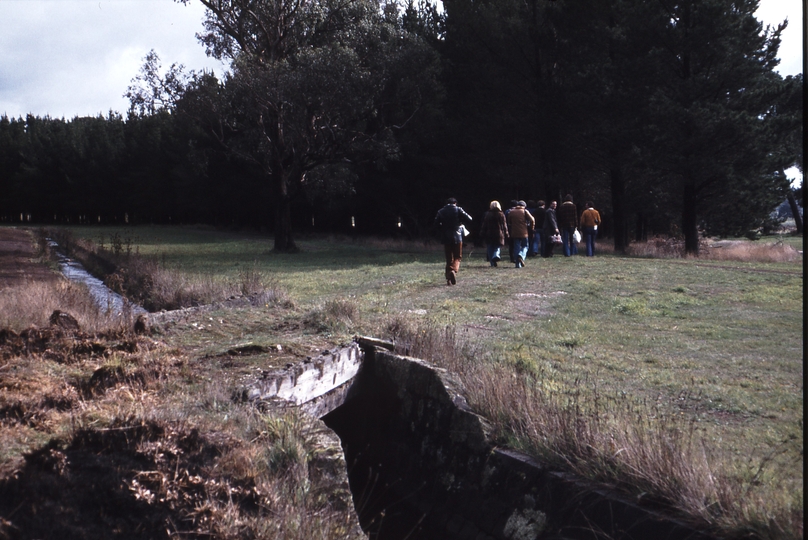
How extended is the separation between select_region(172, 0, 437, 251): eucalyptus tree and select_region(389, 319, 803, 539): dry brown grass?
23459 millimetres

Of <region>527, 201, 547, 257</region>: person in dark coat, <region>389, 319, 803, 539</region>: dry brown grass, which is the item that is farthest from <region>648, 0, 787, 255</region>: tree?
<region>389, 319, 803, 539</region>: dry brown grass

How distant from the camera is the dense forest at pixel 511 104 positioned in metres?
28.8

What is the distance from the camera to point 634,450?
633 cm

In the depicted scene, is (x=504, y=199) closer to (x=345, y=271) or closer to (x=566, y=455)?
(x=345, y=271)

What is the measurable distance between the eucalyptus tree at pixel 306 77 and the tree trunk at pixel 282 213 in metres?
0.05

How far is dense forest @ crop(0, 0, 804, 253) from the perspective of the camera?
28.8 meters

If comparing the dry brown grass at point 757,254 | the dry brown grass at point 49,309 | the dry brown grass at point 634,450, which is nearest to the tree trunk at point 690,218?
the dry brown grass at point 757,254

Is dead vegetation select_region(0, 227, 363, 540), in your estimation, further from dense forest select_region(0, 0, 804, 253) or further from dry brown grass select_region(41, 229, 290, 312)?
dense forest select_region(0, 0, 804, 253)

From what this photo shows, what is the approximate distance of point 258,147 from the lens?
3416 centimetres

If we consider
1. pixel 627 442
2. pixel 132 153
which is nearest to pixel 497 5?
pixel 627 442

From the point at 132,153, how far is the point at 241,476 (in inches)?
3661

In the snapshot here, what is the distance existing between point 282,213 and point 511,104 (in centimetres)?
1256

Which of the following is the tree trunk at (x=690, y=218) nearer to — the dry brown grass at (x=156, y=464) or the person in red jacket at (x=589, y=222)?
the person in red jacket at (x=589, y=222)

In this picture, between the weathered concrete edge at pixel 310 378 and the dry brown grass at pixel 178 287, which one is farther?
the dry brown grass at pixel 178 287
